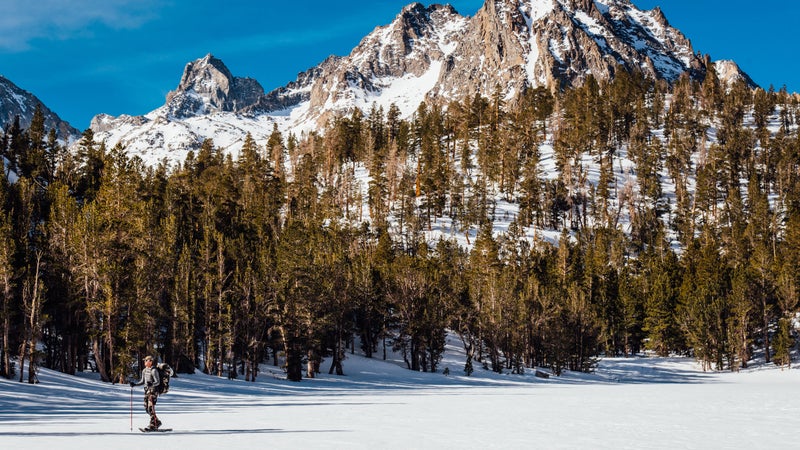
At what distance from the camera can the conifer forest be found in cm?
3728

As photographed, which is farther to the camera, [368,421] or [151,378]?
[368,421]

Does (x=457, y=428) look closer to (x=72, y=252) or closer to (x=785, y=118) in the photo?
(x=72, y=252)

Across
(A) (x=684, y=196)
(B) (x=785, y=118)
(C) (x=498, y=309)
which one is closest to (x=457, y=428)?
(C) (x=498, y=309)

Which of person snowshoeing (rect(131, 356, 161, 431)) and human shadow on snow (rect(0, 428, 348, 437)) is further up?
person snowshoeing (rect(131, 356, 161, 431))

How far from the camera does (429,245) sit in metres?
104

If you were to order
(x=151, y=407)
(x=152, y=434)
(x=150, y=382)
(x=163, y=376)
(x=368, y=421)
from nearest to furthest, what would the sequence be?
(x=152, y=434) < (x=151, y=407) < (x=150, y=382) < (x=163, y=376) < (x=368, y=421)

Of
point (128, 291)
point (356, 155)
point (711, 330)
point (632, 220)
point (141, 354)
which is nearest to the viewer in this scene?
point (128, 291)

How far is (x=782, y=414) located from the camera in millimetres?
19984

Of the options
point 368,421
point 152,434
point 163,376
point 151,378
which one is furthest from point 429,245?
point 152,434

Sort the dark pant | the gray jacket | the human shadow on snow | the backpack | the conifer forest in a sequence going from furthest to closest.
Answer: the conifer forest, the backpack, the gray jacket, the dark pant, the human shadow on snow

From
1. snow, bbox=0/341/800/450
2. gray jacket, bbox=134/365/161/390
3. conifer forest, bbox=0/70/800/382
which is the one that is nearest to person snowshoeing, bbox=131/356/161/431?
gray jacket, bbox=134/365/161/390

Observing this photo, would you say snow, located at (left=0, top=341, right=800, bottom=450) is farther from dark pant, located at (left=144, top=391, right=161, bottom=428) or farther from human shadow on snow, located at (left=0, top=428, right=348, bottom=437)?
dark pant, located at (left=144, top=391, right=161, bottom=428)

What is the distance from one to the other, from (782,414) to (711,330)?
5590cm

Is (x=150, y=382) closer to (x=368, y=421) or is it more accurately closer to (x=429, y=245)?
(x=368, y=421)
